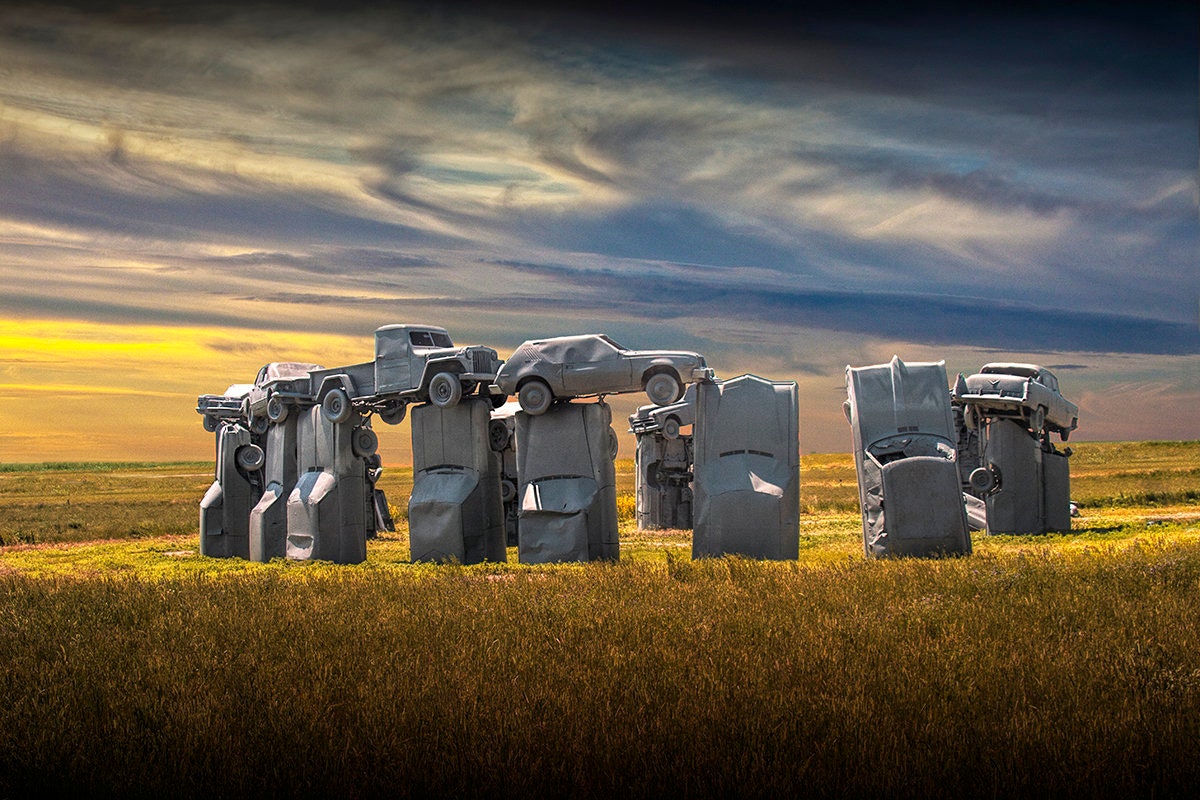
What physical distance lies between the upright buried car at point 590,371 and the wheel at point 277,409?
21.7ft

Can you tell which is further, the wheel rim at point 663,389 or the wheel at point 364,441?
the wheel at point 364,441

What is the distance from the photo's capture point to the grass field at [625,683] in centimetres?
607

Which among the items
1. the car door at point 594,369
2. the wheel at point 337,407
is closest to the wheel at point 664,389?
the car door at point 594,369

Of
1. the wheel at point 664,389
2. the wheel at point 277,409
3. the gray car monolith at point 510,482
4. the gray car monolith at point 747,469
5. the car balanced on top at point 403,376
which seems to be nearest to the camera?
the gray car monolith at point 747,469

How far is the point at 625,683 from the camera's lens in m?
7.98

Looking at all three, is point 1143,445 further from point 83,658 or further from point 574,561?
point 83,658

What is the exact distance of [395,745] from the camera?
259 inches

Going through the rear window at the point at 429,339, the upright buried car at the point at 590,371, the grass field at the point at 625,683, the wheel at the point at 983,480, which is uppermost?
the rear window at the point at 429,339

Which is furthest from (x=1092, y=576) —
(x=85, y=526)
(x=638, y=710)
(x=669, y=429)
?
(x=85, y=526)

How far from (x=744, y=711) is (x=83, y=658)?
19.6 feet

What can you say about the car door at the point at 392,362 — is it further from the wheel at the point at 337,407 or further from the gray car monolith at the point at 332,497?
the gray car monolith at the point at 332,497

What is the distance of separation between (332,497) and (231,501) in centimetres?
553

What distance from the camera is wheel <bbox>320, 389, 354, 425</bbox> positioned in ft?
73.8

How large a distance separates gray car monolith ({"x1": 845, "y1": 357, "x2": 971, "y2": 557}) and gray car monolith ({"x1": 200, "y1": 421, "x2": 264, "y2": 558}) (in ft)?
50.1
